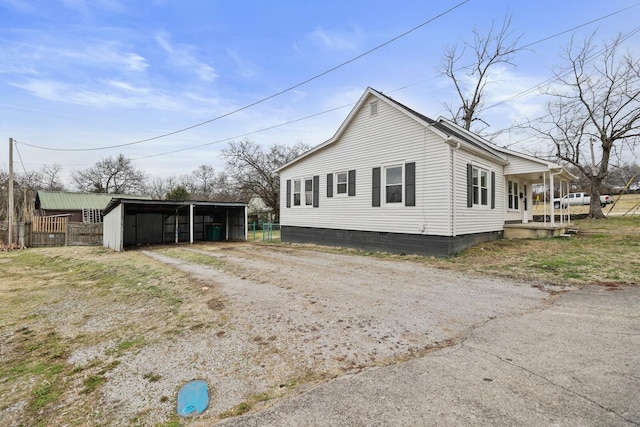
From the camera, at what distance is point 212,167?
46.0m

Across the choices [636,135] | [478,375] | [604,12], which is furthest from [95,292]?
[636,135]

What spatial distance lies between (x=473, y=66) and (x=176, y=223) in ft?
78.4

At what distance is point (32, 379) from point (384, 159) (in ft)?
34.1

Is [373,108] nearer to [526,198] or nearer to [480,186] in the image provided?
[480,186]

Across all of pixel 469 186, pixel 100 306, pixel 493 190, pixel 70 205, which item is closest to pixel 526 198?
pixel 493 190

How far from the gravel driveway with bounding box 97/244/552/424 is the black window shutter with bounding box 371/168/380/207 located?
177 inches

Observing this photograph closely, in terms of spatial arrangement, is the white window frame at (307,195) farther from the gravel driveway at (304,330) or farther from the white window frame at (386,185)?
the gravel driveway at (304,330)

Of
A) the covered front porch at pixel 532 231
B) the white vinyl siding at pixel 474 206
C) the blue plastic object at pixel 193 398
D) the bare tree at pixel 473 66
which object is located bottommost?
the blue plastic object at pixel 193 398

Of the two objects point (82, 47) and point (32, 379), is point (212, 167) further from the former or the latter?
point (32, 379)

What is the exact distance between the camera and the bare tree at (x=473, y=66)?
797 inches

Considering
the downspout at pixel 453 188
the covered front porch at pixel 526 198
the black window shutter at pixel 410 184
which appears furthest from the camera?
the covered front porch at pixel 526 198

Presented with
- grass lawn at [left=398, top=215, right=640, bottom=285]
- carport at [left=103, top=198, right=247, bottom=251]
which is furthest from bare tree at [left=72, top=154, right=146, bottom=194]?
grass lawn at [left=398, top=215, right=640, bottom=285]

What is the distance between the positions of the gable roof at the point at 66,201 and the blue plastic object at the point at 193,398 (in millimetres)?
32697

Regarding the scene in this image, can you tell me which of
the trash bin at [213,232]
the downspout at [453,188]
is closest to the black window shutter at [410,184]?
the downspout at [453,188]
